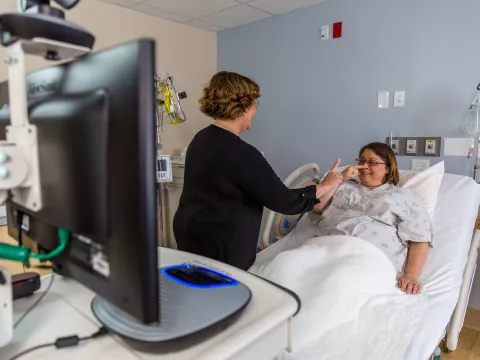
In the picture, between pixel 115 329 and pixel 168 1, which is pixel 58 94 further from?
pixel 168 1

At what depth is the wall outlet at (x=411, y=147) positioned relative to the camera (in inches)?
99.3

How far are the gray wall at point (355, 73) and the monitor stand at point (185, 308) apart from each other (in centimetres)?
220

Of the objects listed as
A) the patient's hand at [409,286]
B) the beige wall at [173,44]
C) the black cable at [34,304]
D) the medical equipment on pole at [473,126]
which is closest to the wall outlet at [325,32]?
the medical equipment on pole at [473,126]

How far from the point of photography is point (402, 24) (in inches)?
99.2

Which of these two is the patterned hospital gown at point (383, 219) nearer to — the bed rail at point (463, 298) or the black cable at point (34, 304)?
the bed rail at point (463, 298)

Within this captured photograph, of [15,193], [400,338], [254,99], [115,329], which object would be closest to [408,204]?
[400,338]

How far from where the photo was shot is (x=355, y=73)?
2787mm

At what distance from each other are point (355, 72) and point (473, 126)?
941 mm

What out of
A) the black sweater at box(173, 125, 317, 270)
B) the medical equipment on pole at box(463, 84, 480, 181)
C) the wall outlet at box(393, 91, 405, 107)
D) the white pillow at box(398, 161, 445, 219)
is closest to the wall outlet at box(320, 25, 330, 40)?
the wall outlet at box(393, 91, 405, 107)

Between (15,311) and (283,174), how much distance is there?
8.95ft

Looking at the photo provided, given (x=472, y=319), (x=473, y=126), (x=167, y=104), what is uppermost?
(x=167, y=104)

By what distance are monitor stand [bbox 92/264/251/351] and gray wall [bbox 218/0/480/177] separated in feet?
7.23

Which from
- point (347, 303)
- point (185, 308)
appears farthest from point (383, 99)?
point (185, 308)

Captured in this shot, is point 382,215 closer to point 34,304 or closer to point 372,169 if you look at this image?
point 372,169
